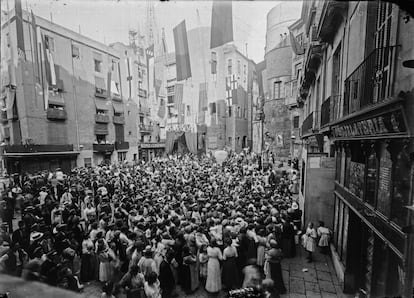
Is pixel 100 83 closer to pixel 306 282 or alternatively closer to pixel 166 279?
pixel 166 279

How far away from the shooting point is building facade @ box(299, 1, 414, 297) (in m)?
3.01

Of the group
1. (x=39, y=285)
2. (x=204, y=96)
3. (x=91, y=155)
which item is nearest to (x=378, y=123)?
(x=39, y=285)

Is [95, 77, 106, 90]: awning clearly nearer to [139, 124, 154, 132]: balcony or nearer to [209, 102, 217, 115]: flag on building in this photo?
[139, 124, 154, 132]: balcony

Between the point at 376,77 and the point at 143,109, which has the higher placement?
the point at 143,109

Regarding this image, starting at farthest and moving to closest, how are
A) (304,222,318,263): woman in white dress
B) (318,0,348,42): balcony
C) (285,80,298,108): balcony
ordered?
(285,80,298,108): balcony < (304,222,318,263): woman in white dress < (318,0,348,42): balcony

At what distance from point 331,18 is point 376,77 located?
3.74 m

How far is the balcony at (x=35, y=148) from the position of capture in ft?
50.9

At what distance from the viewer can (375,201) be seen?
3.89 meters

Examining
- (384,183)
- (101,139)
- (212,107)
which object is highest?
(212,107)

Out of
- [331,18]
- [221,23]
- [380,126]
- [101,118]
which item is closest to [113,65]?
[101,118]

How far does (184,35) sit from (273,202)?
30.1ft

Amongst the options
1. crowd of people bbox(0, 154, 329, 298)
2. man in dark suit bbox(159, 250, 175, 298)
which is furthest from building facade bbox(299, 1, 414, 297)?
man in dark suit bbox(159, 250, 175, 298)

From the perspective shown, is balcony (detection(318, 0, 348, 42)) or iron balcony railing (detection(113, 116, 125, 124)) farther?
iron balcony railing (detection(113, 116, 125, 124))

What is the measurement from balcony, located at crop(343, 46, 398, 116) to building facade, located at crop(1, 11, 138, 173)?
46.4 feet
